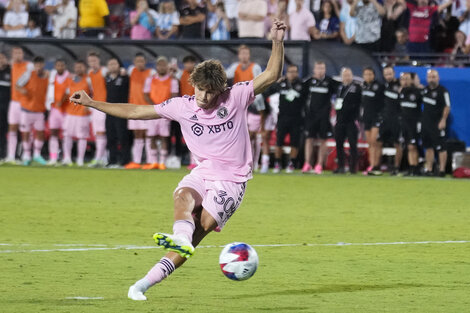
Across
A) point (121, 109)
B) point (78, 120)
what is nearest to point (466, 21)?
point (78, 120)

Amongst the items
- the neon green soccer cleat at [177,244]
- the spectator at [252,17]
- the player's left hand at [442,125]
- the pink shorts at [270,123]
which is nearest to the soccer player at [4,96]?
the spectator at [252,17]

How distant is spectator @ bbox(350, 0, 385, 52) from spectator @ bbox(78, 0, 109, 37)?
6.60 metres

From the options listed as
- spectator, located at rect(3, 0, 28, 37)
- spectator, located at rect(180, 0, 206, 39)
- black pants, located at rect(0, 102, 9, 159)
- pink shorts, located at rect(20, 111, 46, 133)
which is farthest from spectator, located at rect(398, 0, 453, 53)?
spectator, located at rect(3, 0, 28, 37)

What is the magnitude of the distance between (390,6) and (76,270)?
16643 mm

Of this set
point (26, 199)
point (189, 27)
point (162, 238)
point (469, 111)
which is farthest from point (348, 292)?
point (189, 27)

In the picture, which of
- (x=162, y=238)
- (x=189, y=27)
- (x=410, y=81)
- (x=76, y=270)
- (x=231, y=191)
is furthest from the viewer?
(x=189, y=27)

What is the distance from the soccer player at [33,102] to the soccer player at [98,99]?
1106 millimetres

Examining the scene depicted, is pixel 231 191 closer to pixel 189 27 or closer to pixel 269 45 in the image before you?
pixel 269 45

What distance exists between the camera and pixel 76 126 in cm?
2508

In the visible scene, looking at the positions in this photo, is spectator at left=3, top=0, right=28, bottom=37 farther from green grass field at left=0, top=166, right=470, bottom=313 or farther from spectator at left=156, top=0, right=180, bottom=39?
green grass field at left=0, top=166, right=470, bottom=313

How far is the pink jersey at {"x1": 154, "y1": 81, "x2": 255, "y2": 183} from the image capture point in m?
8.93

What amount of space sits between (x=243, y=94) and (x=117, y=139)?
A: 1689cm

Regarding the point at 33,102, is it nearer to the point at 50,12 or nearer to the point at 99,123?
the point at 99,123

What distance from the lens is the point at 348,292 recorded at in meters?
9.24
